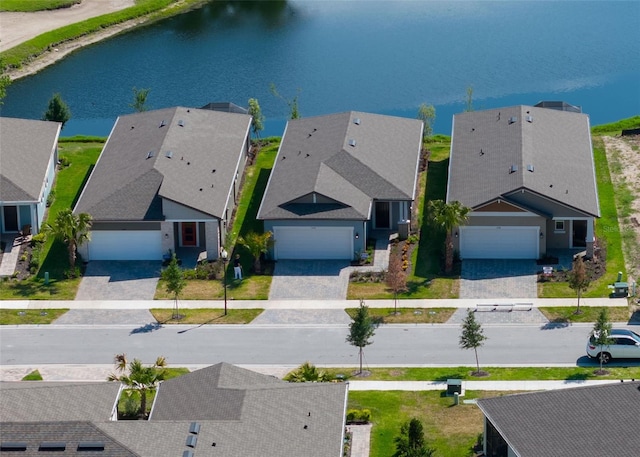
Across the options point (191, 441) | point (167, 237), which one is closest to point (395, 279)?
point (167, 237)

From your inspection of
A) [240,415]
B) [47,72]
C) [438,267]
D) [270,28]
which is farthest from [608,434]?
[270,28]

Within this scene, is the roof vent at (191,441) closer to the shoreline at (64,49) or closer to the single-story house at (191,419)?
the single-story house at (191,419)

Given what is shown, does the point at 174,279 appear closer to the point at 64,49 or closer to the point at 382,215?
Answer: the point at 382,215

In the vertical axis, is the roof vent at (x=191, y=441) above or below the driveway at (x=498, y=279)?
below

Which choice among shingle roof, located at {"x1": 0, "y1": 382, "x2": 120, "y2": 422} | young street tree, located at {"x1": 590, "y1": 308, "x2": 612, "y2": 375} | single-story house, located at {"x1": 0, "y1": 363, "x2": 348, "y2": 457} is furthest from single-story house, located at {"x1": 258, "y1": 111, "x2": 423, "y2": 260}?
shingle roof, located at {"x1": 0, "y1": 382, "x2": 120, "y2": 422}

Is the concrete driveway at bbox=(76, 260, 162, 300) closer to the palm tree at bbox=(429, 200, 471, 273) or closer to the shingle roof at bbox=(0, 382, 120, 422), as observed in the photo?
the palm tree at bbox=(429, 200, 471, 273)

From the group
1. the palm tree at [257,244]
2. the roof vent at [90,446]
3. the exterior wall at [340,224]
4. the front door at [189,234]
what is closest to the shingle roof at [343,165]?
the exterior wall at [340,224]
